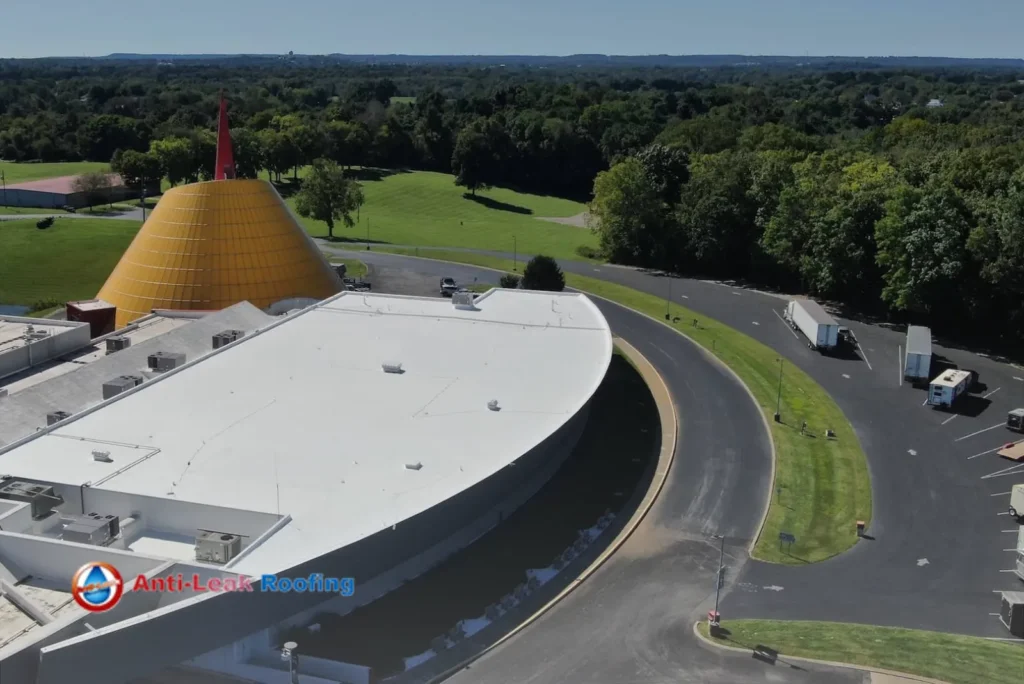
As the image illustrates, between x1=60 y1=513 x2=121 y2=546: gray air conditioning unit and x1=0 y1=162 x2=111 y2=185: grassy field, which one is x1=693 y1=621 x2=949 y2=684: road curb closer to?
x1=60 y1=513 x2=121 y2=546: gray air conditioning unit

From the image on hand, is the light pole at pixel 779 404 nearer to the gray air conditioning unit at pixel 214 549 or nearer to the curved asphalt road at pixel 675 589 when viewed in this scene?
the curved asphalt road at pixel 675 589

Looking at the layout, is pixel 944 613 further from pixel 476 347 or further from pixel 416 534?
pixel 476 347

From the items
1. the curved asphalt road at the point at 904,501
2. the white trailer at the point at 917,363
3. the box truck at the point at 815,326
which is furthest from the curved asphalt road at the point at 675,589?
the box truck at the point at 815,326

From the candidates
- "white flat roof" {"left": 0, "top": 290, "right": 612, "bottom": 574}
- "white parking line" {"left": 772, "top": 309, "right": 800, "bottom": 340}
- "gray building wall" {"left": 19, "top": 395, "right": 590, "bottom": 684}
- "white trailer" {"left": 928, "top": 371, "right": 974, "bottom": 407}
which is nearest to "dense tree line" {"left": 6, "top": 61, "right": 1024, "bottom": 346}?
"white parking line" {"left": 772, "top": 309, "right": 800, "bottom": 340}

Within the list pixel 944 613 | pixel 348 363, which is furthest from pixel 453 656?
pixel 348 363

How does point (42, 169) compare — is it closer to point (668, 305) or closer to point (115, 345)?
point (115, 345)

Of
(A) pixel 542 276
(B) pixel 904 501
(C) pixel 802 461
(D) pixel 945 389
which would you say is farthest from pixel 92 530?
(A) pixel 542 276
